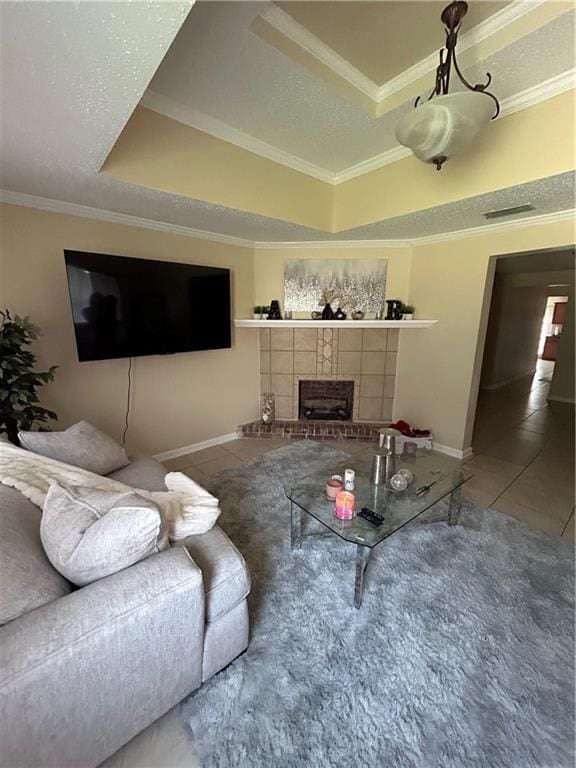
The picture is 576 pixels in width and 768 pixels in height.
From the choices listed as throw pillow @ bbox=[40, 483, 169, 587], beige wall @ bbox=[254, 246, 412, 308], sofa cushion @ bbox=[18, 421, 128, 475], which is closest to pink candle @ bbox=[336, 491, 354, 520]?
throw pillow @ bbox=[40, 483, 169, 587]

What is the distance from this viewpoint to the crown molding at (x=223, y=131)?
1893 mm

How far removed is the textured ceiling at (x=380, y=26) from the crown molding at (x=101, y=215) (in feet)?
5.71

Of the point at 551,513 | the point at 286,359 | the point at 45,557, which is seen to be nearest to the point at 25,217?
the point at 45,557

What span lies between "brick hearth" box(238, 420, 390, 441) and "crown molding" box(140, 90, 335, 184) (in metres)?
2.55

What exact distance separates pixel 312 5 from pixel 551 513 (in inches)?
134

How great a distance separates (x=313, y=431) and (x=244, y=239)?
2270 mm

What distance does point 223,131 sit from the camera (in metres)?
2.17

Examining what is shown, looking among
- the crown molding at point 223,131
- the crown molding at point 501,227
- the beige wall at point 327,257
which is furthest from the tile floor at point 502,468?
the crown molding at point 223,131

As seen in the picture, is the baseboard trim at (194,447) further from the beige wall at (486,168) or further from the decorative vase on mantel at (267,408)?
the beige wall at (486,168)

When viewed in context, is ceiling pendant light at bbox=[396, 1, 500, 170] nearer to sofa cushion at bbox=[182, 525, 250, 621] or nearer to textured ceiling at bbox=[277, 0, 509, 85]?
textured ceiling at bbox=[277, 0, 509, 85]

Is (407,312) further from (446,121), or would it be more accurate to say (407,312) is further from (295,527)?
(295,527)

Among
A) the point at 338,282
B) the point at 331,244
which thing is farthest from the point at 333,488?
the point at 331,244

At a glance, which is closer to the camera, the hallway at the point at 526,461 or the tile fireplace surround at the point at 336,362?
the hallway at the point at 526,461

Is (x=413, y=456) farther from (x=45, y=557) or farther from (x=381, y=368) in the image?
(x=45, y=557)
